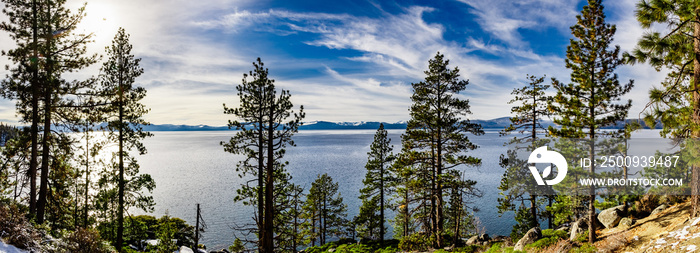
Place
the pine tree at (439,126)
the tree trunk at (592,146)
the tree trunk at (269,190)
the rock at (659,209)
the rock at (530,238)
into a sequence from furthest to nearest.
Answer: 1. the pine tree at (439,126)
2. the rock at (530,238)
3. the tree trunk at (269,190)
4. the rock at (659,209)
5. the tree trunk at (592,146)

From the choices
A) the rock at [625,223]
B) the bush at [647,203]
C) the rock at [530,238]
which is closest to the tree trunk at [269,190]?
the rock at [530,238]

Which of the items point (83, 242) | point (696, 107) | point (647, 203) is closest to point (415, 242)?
point (647, 203)

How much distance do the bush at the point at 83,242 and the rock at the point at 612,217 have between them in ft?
70.8

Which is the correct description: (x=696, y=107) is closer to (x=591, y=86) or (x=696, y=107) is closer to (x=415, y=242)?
(x=591, y=86)

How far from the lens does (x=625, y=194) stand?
1470cm

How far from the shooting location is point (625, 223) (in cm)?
1349

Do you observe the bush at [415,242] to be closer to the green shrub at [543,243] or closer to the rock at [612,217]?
the green shrub at [543,243]

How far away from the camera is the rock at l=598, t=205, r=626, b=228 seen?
14352 mm

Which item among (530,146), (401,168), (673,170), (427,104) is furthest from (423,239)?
(673,170)

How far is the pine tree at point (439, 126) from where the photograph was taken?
16.8m

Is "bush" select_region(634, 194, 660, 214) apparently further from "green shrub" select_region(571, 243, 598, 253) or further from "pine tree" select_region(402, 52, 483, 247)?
"pine tree" select_region(402, 52, 483, 247)

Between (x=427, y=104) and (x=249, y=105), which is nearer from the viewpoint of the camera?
(x=249, y=105)

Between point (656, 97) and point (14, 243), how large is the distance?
64.3ft

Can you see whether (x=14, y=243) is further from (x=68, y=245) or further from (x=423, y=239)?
(x=423, y=239)
